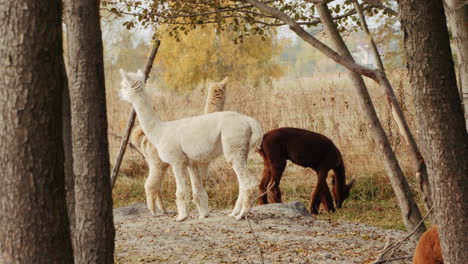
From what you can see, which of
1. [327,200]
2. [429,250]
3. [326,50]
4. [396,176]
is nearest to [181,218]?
[327,200]

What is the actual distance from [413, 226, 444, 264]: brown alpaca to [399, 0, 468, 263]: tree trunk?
0.91 m

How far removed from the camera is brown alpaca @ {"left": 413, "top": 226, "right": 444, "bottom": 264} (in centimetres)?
471

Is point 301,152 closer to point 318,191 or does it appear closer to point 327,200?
point 318,191

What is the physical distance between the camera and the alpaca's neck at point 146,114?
7.83m

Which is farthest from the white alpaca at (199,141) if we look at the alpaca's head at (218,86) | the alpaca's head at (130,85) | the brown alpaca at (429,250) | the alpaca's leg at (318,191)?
the brown alpaca at (429,250)

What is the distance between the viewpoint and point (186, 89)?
26.8m

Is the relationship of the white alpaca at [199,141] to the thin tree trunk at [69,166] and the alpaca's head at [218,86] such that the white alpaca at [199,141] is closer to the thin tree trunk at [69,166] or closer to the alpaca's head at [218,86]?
the alpaca's head at [218,86]

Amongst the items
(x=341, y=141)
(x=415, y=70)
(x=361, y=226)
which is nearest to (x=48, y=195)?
(x=415, y=70)

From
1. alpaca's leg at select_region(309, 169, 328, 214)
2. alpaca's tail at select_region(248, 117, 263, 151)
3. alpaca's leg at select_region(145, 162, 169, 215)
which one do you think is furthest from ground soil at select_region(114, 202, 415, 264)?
alpaca's tail at select_region(248, 117, 263, 151)

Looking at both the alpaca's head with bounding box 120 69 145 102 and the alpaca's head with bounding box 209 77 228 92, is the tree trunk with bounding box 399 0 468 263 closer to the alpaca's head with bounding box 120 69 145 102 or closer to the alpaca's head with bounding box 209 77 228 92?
the alpaca's head with bounding box 120 69 145 102

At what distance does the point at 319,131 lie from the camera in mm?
12258

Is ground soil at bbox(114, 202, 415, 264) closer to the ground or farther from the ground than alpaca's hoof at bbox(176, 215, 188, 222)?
closer to the ground

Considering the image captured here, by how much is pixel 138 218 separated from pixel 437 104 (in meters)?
5.37

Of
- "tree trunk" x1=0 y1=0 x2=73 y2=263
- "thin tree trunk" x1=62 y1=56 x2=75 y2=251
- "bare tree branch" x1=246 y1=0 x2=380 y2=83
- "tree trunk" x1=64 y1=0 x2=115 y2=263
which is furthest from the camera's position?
"bare tree branch" x1=246 y1=0 x2=380 y2=83
